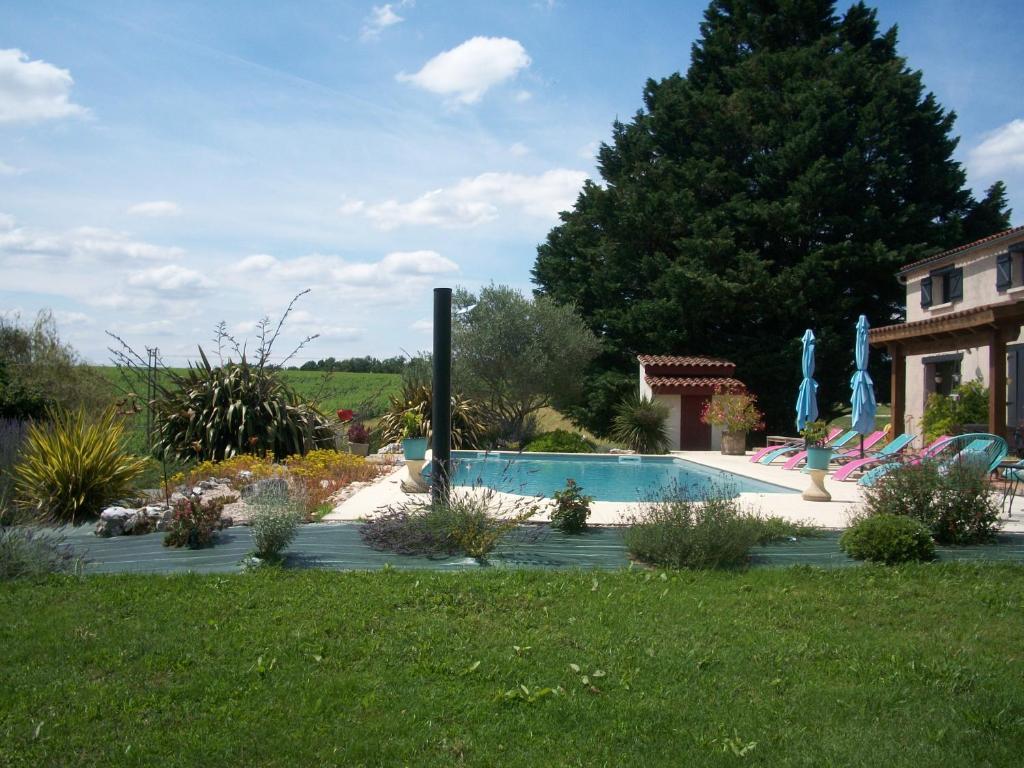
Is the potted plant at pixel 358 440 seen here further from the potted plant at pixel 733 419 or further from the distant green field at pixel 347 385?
the potted plant at pixel 733 419

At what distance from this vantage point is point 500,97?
1166cm

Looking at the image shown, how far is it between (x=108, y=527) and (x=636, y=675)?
6203mm

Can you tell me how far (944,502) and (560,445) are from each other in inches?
489

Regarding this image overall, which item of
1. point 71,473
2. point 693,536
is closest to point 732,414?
point 693,536

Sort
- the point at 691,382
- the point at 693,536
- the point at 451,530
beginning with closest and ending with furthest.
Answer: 1. the point at 693,536
2. the point at 451,530
3. the point at 691,382

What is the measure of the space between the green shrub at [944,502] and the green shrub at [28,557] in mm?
6930

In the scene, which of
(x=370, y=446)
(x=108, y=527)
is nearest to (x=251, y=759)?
(x=108, y=527)

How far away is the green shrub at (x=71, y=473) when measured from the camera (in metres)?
9.20

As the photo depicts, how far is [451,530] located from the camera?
7129mm

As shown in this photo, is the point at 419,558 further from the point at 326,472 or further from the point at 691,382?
Answer: the point at 691,382

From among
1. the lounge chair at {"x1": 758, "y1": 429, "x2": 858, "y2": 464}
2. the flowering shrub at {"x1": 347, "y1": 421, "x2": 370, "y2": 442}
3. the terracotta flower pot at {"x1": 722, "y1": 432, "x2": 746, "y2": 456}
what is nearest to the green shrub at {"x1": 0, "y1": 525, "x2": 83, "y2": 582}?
the flowering shrub at {"x1": 347, "y1": 421, "x2": 370, "y2": 442}

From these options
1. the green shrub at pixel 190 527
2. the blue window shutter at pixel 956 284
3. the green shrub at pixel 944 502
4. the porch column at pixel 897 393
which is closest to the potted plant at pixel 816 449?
the green shrub at pixel 944 502

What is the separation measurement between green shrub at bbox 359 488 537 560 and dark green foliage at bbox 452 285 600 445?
13.6m

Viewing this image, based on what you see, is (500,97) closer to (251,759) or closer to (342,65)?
(342,65)
